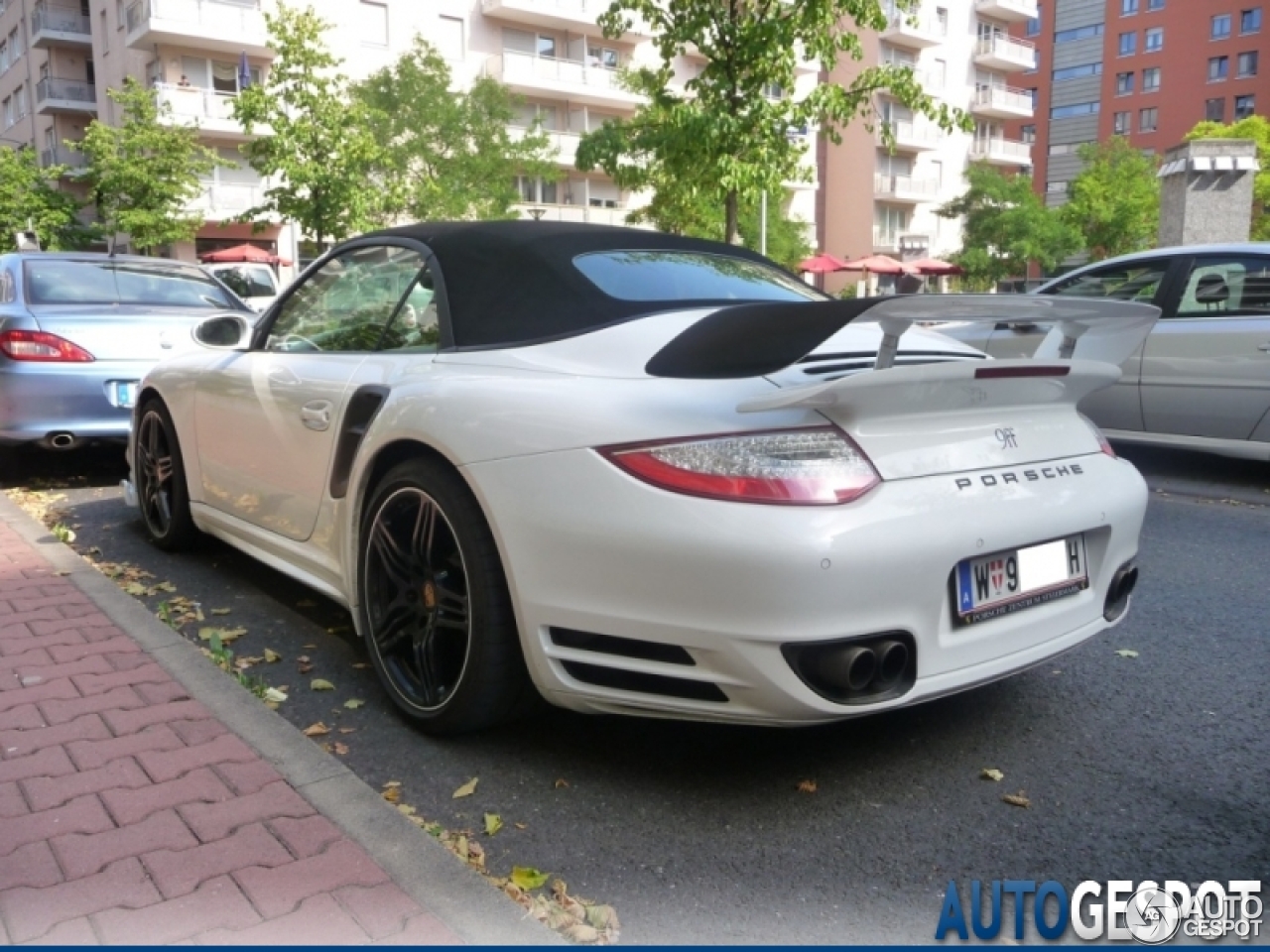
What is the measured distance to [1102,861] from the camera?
2486mm

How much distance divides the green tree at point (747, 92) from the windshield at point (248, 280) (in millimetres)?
9073

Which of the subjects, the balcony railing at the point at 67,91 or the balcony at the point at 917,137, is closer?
the balcony railing at the point at 67,91

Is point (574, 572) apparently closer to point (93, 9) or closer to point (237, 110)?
point (237, 110)

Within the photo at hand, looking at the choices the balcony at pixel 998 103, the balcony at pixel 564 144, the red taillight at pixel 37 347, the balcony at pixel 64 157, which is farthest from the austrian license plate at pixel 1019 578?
the balcony at pixel 998 103

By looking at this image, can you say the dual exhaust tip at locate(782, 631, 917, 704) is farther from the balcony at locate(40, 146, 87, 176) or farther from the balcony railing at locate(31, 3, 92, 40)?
the balcony railing at locate(31, 3, 92, 40)

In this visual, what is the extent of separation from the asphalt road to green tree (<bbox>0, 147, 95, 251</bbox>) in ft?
117

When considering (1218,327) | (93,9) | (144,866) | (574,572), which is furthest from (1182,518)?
(93,9)

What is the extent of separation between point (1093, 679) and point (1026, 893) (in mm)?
1433

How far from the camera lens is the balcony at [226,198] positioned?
121ft

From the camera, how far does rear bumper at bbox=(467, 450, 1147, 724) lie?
2420mm

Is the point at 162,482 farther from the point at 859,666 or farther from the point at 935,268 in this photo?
the point at 935,268

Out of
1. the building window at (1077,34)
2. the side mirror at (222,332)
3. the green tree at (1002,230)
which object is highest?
the building window at (1077,34)

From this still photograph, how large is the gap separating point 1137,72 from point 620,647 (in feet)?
281

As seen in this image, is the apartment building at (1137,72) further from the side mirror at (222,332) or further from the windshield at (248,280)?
the side mirror at (222,332)
